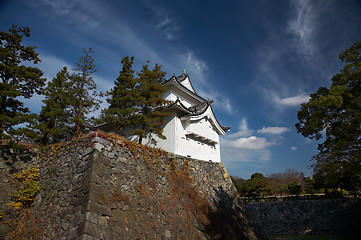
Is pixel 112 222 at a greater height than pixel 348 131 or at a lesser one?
lesser

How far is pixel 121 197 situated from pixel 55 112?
748cm

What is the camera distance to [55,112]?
11430 millimetres

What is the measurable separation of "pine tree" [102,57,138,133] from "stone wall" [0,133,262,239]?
16.6ft

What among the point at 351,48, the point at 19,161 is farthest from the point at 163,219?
the point at 351,48

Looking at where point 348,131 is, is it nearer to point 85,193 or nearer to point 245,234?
point 245,234

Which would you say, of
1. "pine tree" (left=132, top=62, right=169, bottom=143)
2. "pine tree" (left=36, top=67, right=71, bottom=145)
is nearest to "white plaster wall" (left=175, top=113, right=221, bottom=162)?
"pine tree" (left=132, top=62, right=169, bottom=143)

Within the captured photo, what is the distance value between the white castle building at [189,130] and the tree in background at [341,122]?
7.37 meters

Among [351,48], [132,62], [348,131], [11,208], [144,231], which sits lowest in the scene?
[144,231]

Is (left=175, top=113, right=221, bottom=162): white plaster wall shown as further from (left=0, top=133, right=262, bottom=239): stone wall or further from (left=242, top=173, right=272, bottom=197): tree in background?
(left=242, top=173, right=272, bottom=197): tree in background

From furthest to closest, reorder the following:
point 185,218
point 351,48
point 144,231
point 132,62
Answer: point 132,62, point 351,48, point 185,218, point 144,231

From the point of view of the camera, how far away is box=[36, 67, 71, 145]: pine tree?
37.2 ft

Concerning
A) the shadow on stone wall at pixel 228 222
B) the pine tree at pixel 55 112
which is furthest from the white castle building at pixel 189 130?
the pine tree at pixel 55 112

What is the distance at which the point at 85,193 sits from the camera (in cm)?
656

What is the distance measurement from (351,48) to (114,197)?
16.3 meters
